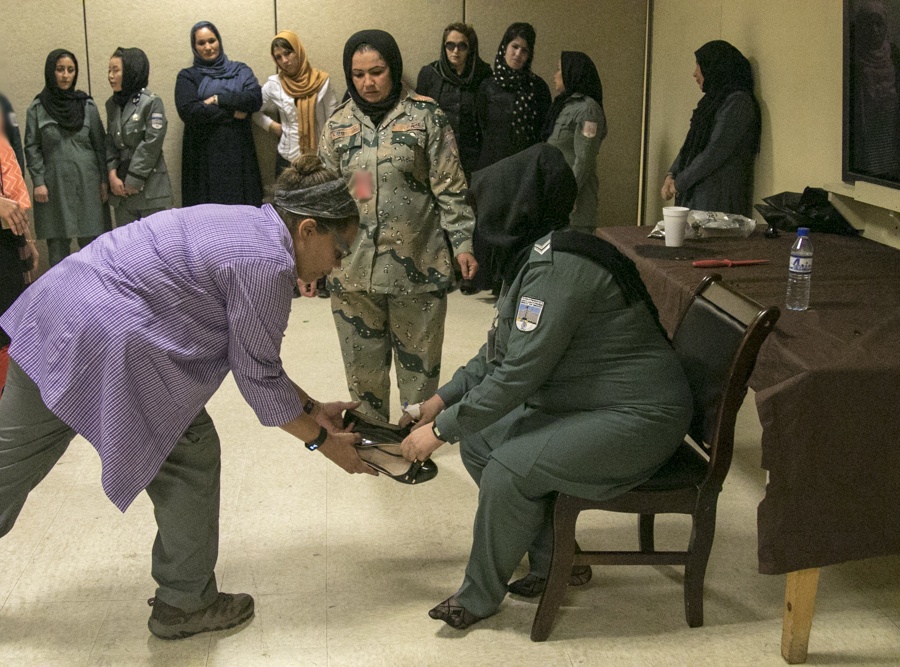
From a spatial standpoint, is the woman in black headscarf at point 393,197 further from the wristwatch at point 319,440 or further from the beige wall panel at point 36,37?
the beige wall panel at point 36,37

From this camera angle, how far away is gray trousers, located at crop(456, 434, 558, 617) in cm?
219

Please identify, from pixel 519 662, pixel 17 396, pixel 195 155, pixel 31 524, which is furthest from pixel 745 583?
pixel 195 155

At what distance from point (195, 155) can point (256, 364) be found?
4.50 metres

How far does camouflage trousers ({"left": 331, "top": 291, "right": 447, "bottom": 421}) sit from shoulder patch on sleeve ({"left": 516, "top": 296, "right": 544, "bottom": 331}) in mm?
1085

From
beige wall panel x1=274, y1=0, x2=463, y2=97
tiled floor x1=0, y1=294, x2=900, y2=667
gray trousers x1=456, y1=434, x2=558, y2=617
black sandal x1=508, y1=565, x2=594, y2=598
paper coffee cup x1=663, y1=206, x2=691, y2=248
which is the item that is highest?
beige wall panel x1=274, y1=0, x2=463, y2=97

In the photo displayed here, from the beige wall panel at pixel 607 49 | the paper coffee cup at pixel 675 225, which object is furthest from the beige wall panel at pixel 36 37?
the paper coffee cup at pixel 675 225

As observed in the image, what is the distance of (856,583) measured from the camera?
2527 mm

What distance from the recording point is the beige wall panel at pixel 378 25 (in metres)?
6.45

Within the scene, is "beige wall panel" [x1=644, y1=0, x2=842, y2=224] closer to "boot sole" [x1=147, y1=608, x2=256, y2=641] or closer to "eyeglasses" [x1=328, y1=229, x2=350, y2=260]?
"eyeglasses" [x1=328, y1=229, x2=350, y2=260]

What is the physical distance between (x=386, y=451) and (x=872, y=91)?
7.54ft

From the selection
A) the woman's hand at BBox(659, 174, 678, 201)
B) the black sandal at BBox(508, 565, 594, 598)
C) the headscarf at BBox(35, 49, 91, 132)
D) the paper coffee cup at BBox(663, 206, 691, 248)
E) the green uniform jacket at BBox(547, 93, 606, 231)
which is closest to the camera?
the black sandal at BBox(508, 565, 594, 598)

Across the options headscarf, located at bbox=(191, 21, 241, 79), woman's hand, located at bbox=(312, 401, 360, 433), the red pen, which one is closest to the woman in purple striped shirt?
woman's hand, located at bbox=(312, 401, 360, 433)

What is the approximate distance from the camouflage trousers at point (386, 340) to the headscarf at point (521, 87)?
255 centimetres

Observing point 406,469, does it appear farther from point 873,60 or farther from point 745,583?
point 873,60
